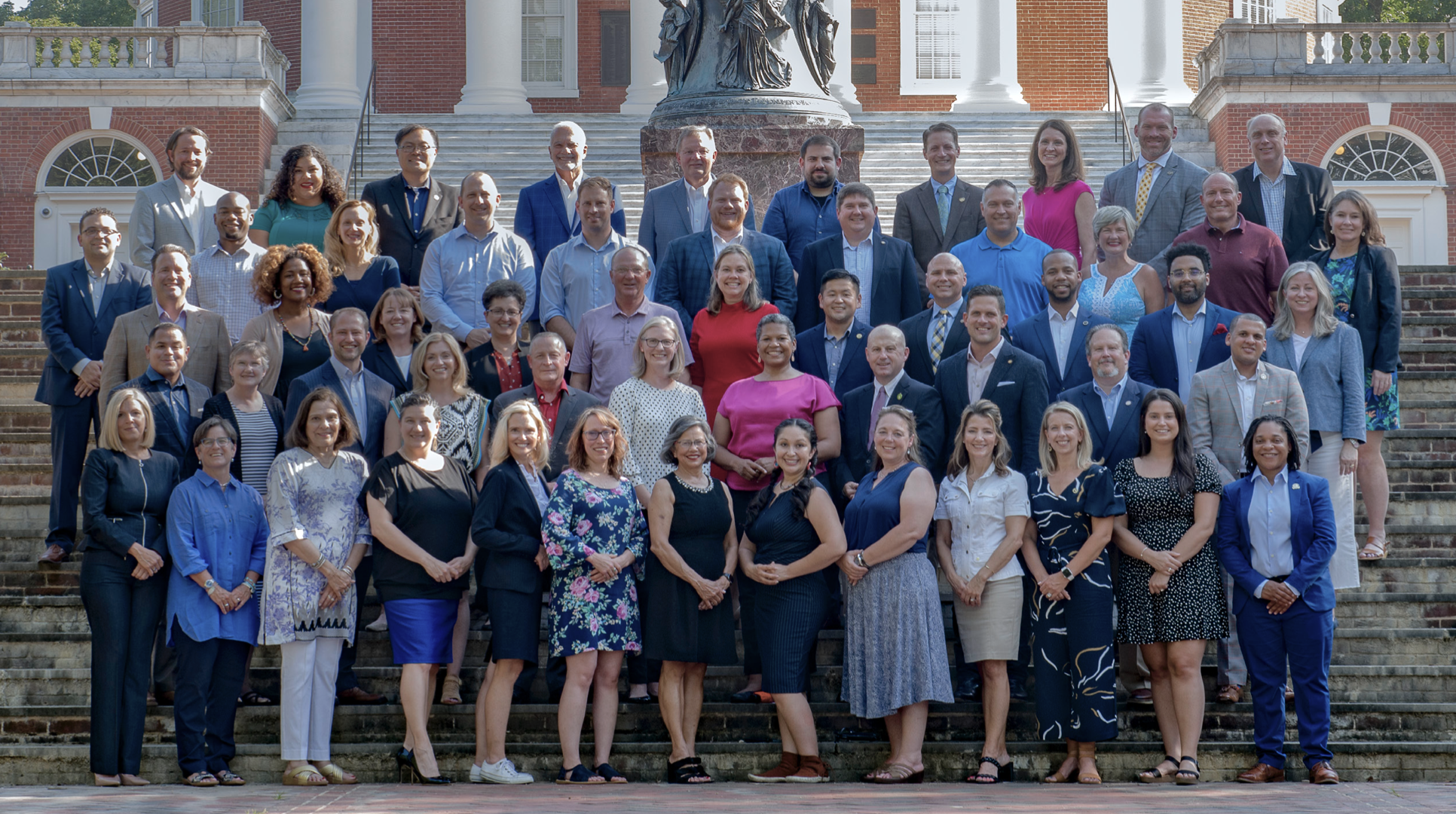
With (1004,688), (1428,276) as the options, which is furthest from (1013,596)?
(1428,276)

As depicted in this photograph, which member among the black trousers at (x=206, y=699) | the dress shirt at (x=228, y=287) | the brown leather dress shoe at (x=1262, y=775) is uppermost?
the dress shirt at (x=228, y=287)

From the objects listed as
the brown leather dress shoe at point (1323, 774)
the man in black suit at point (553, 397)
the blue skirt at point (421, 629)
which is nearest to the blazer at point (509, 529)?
the blue skirt at point (421, 629)

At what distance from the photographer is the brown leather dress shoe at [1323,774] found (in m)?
7.35

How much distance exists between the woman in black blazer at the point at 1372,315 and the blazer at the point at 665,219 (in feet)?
11.3

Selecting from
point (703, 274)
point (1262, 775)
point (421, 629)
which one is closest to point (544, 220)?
point (703, 274)

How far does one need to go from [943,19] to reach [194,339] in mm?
20106

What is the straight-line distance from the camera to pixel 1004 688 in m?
7.54

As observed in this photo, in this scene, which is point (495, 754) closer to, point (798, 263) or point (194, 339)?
point (194, 339)

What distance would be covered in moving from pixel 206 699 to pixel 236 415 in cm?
142

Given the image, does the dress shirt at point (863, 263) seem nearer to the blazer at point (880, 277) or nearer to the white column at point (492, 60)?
the blazer at point (880, 277)

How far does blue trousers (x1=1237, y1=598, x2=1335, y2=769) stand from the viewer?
748 cm

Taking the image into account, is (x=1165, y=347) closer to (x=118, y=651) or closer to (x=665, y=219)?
(x=665, y=219)

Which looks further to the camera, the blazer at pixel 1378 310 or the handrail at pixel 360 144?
the handrail at pixel 360 144

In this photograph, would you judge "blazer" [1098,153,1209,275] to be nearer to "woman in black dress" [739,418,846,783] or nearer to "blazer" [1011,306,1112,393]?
"blazer" [1011,306,1112,393]
